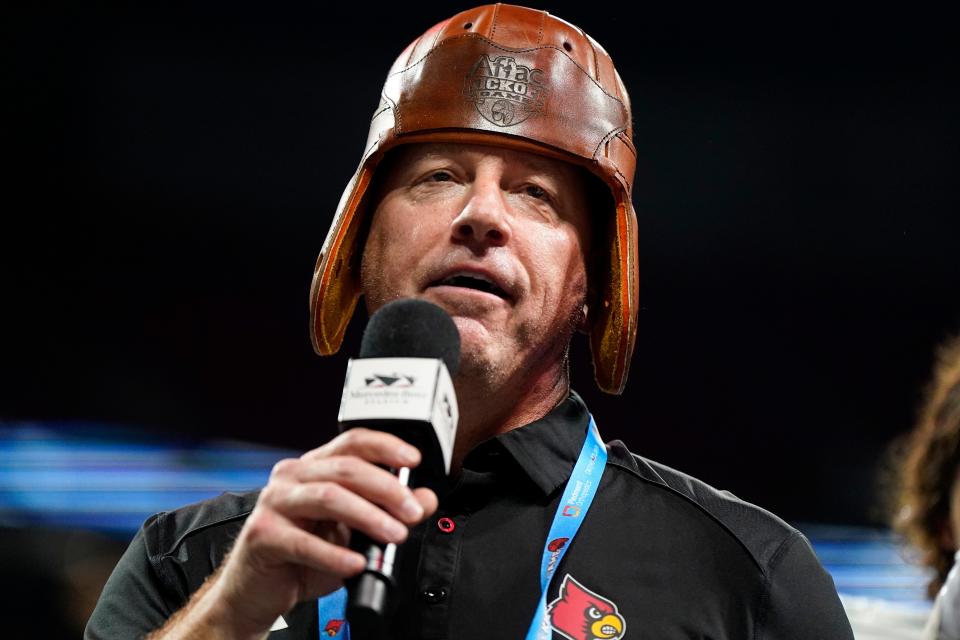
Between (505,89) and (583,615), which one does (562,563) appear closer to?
(583,615)

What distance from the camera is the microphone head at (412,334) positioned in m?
0.99

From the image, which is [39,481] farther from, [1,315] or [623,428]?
[623,428]

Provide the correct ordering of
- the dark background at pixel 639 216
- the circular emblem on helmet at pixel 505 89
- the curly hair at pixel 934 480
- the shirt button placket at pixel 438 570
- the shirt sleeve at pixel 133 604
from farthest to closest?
the dark background at pixel 639 216, the curly hair at pixel 934 480, the circular emblem on helmet at pixel 505 89, the shirt sleeve at pixel 133 604, the shirt button placket at pixel 438 570

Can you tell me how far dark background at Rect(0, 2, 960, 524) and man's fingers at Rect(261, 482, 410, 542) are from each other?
1.72m

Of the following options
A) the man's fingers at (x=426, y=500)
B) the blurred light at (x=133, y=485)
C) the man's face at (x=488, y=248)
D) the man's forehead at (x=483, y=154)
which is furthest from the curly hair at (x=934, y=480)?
the man's fingers at (x=426, y=500)

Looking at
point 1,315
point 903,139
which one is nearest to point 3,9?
point 1,315

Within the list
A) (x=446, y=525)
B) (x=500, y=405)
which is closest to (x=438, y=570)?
(x=446, y=525)

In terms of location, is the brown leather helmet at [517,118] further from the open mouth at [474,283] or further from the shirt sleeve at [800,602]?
the shirt sleeve at [800,602]

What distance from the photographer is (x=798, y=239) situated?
271 cm

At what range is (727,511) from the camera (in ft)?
4.55

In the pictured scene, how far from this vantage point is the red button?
4.14ft

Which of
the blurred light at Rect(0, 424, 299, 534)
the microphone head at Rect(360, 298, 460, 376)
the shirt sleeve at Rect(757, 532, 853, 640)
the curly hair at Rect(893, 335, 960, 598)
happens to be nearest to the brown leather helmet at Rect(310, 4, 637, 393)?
the shirt sleeve at Rect(757, 532, 853, 640)

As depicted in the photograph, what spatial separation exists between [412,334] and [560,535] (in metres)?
0.40

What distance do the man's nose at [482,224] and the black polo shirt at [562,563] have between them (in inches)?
10.0
